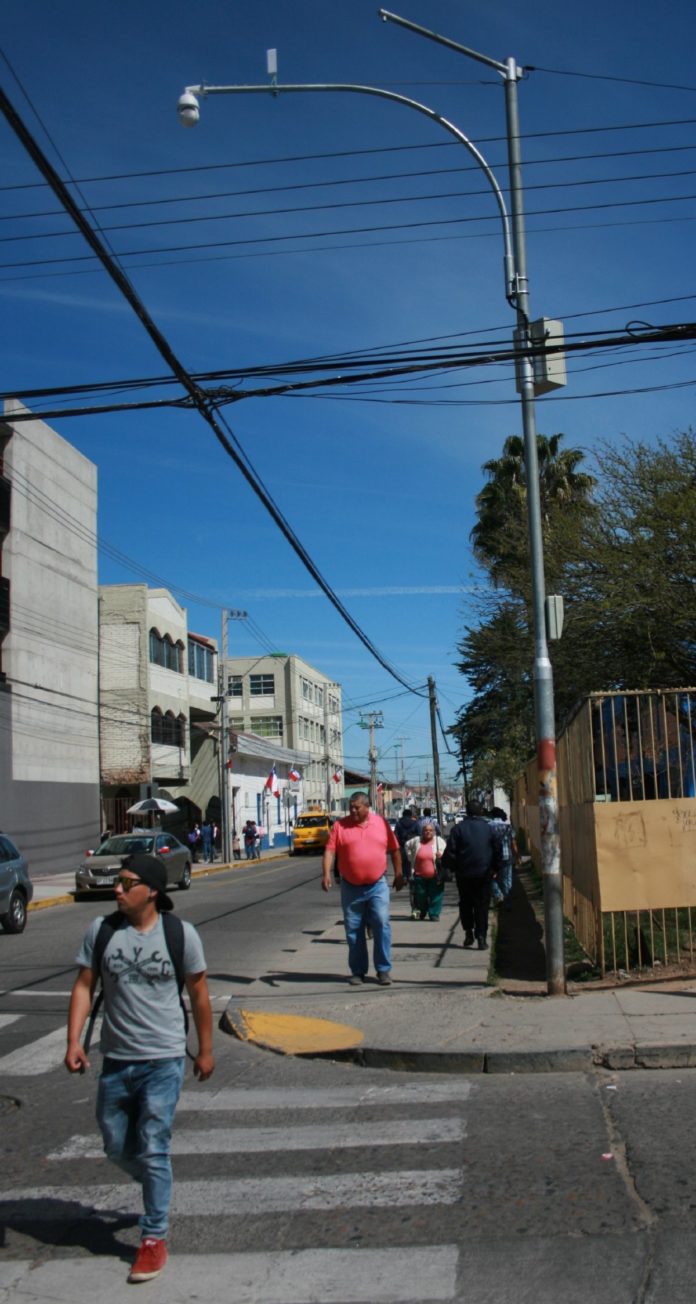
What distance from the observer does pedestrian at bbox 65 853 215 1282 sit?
4.49 metres

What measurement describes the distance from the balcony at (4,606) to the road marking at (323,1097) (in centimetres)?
2826

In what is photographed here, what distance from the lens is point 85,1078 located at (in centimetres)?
812

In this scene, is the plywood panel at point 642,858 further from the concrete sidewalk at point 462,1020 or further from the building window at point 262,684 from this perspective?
the building window at point 262,684

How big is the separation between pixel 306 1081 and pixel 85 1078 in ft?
5.03

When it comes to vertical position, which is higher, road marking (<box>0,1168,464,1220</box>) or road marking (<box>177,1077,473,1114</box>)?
road marking (<box>0,1168,464,1220</box>)

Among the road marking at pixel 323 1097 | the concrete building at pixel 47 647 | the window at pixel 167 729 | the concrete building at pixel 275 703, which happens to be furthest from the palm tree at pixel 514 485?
the concrete building at pixel 275 703

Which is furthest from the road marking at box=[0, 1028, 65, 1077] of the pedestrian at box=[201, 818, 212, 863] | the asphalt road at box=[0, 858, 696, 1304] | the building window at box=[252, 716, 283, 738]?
the building window at box=[252, 716, 283, 738]

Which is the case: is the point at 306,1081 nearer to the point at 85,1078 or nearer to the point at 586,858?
the point at 85,1078

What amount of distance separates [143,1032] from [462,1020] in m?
5.06

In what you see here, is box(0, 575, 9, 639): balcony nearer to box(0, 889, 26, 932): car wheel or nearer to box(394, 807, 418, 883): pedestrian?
box(394, 807, 418, 883): pedestrian

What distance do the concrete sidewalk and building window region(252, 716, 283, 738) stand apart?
3090 inches

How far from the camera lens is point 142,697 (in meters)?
46.0

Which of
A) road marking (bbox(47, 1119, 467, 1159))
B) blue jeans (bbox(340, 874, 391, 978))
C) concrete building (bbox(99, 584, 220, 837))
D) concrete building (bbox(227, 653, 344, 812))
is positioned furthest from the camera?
concrete building (bbox(227, 653, 344, 812))

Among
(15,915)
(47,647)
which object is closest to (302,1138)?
(15,915)
